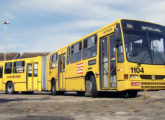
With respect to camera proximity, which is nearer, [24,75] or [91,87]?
[91,87]

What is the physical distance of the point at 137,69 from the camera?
34.4ft

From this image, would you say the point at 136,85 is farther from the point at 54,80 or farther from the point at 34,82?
the point at 34,82

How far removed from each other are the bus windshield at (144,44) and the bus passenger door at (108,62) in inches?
31.1

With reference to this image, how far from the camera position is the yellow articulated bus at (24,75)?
19.8 m

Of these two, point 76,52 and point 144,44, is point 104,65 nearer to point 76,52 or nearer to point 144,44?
point 144,44

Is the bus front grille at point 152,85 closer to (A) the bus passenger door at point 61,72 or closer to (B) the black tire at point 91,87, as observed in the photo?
(B) the black tire at point 91,87

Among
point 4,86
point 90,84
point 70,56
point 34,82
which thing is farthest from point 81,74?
point 4,86

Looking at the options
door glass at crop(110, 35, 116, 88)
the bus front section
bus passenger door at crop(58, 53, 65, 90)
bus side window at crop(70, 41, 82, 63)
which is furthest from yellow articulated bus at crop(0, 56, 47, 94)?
the bus front section

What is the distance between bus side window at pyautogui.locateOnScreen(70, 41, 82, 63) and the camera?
1434cm

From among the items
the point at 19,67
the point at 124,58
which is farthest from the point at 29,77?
the point at 124,58

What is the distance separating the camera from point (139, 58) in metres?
10.7

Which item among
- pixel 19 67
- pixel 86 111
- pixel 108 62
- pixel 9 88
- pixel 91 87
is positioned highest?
pixel 19 67

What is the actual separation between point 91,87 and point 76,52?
2685mm

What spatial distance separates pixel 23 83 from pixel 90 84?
29.2 ft
